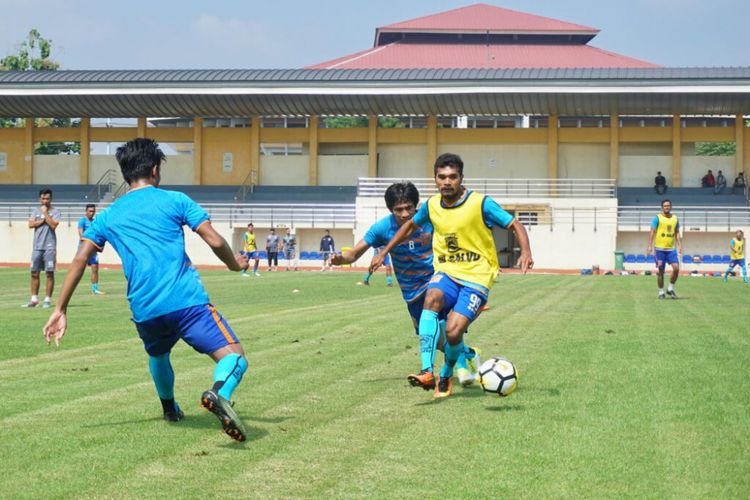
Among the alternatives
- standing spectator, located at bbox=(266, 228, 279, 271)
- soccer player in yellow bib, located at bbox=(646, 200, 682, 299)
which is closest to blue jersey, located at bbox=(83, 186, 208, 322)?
soccer player in yellow bib, located at bbox=(646, 200, 682, 299)

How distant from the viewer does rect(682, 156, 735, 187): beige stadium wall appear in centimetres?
5906

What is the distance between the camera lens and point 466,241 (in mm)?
9180

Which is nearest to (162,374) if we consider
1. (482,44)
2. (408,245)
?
(408,245)

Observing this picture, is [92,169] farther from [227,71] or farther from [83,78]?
[227,71]

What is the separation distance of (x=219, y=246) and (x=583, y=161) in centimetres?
5476

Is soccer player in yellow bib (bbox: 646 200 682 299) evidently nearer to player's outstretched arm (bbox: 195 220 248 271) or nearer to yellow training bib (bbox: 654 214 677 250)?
yellow training bib (bbox: 654 214 677 250)

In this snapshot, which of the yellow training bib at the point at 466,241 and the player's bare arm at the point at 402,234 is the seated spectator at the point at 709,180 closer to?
the player's bare arm at the point at 402,234

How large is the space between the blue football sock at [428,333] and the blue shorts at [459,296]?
18 centimetres

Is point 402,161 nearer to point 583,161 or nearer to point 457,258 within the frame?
point 583,161

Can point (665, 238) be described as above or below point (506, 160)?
below

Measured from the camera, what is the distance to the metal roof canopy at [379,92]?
55375mm

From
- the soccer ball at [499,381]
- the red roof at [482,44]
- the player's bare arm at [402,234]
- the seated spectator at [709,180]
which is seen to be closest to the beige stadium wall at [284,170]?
the red roof at [482,44]

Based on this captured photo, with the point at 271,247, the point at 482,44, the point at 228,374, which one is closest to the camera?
the point at 228,374

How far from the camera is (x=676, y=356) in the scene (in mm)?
12031
